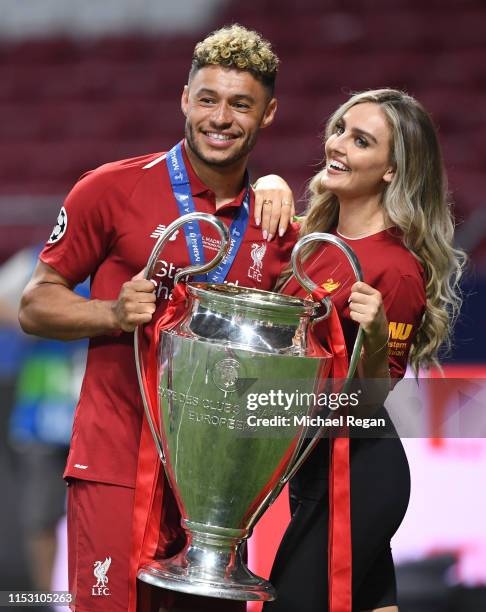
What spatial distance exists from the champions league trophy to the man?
19 cm

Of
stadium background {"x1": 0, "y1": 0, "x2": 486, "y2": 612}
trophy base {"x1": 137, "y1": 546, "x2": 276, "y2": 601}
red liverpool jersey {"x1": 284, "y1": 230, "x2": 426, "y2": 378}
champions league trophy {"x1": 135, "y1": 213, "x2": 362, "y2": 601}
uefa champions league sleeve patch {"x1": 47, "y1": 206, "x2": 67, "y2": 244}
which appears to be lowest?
trophy base {"x1": 137, "y1": 546, "x2": 276, "y2": 601}

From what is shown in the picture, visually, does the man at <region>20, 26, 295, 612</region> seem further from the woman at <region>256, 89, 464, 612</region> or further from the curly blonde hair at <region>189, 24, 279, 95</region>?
the woman at <region>256, 89, 464, 612</region>

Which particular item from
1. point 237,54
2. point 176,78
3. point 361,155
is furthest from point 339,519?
point 176,78

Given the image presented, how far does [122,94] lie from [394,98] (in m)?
4.36

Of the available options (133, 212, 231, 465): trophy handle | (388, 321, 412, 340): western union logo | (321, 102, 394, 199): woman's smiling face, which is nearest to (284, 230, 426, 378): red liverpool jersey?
(388, 321, 412, 340): western union logo

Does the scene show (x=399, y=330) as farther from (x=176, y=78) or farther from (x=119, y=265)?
(x=176, y=78)

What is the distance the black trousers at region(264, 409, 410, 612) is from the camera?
237 cm

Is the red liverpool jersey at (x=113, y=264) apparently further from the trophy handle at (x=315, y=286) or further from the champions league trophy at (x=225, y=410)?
the trophy handle at (x=315, y=286)

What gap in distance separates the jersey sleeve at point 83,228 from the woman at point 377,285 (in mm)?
369

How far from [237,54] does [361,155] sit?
0.34 meters

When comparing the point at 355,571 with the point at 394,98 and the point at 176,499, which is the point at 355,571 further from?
the point at 394,98

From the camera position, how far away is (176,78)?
262 inches

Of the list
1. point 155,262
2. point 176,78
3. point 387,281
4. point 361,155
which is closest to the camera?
point 155,262

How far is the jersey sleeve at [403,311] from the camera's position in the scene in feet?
7.75
